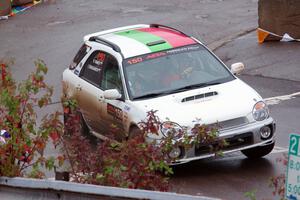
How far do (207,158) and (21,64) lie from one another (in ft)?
33.7

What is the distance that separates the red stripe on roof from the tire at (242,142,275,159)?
191 cm

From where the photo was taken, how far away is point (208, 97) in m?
11.9

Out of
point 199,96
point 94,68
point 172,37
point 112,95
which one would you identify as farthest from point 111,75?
point 199,96

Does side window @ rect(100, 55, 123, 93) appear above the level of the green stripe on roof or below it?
below

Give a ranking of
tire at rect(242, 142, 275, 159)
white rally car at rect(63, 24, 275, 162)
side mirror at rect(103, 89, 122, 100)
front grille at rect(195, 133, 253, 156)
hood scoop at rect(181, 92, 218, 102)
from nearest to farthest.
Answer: front grille at rect(195, 133, 253, 156)
white rally car at rect(63, 24, 275, 162)
hood scoop at rect(181, 92, 218, 102)
tire at rect(242, 142, 275, 159)
side mirror at rect(103, 89, 122, 100)

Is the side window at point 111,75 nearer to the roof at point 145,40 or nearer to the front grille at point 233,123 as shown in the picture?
the roof at point 145,40

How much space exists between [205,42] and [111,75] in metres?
9.53

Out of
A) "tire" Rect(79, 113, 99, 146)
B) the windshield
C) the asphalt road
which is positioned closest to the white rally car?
the windshield

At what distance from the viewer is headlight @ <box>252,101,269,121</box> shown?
11.6 meters

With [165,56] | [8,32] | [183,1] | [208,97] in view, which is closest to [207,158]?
[208,97]

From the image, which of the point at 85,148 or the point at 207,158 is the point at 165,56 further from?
the point at 85,148

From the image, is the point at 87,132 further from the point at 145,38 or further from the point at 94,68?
the point at 145,38

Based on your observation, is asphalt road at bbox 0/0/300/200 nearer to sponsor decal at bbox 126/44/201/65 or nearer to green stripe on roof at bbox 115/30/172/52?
sponsor decal at bbox 126/44/201/65

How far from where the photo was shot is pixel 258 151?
12.1m
